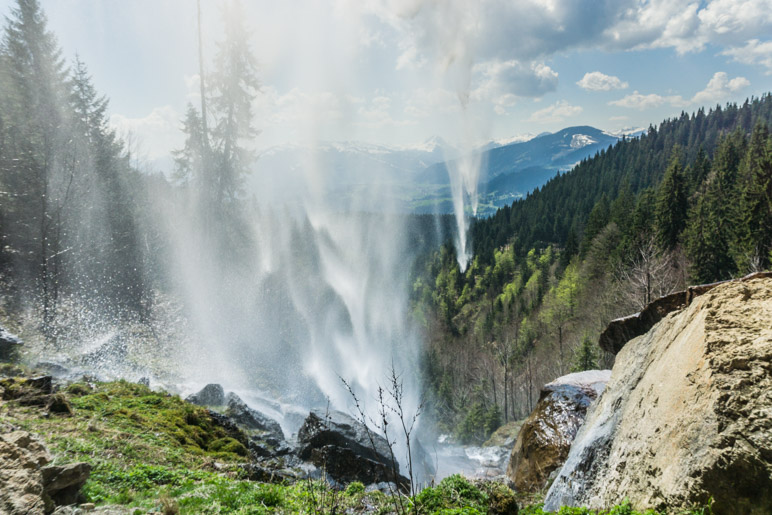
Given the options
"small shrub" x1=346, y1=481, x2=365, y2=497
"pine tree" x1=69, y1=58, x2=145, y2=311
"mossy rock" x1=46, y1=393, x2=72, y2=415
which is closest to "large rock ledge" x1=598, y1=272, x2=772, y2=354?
"small shrub" x1=346, y1=481, x2=365, y2=497

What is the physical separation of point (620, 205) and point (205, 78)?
2730 inches

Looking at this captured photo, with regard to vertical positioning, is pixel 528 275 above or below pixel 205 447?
below

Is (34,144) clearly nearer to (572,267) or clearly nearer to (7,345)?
(7,345)

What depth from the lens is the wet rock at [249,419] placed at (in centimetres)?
1636

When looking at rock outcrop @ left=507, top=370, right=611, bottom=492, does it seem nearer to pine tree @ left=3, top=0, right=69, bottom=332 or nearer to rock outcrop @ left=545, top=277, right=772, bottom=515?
rock outcrop @ left=545, top=277, right=772, bottom=515

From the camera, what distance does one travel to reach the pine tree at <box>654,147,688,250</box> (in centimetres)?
5012

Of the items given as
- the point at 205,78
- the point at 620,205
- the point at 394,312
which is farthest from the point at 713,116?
the point at 205,78

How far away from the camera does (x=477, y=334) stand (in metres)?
73.4

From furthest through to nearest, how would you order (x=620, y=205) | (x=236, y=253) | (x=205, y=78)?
1. (x=620, y=205)
2. (x=236, y=253)
3. (x=205, y=78)

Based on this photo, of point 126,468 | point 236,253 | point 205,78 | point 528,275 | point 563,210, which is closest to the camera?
point 126,468

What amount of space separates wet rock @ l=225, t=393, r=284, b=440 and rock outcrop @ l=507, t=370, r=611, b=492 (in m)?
10.1

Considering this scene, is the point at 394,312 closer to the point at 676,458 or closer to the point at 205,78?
the point at 205,78

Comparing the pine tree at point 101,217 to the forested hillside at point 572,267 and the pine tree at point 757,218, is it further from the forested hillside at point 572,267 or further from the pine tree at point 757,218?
the pine tree at point 757,218

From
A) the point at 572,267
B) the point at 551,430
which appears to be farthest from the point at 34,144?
the point at 572,267
